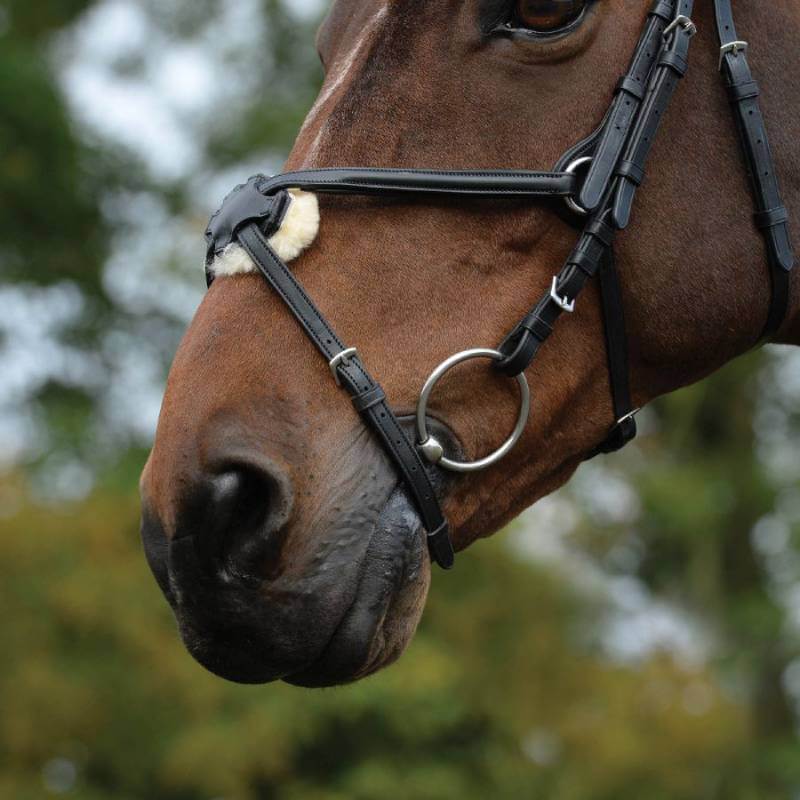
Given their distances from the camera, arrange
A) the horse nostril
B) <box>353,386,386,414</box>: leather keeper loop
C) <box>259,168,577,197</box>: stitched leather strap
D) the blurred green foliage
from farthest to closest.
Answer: the blurred green foliage → <box>259,168,577,197</box>: stitched leather strap → <box>353,386,386,414</box>: leather keeper loop → the horse nostril

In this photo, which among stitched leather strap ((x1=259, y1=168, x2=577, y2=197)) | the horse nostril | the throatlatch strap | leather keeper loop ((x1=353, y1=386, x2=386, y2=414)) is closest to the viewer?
the horse nostril

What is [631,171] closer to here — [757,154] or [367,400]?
[757,154]

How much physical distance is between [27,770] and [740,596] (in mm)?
11205

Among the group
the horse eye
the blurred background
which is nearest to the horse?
the horse eye

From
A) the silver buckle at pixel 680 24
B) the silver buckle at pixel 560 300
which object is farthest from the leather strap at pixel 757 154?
the silver buckle at pixel 560 300

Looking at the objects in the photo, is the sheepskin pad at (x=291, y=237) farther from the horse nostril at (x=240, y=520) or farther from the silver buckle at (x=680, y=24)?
the silver buckle at (x=680, y=24)

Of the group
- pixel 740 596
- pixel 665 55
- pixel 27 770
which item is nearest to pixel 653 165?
pixel 665 55

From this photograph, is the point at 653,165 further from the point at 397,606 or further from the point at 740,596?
the point at 740,596

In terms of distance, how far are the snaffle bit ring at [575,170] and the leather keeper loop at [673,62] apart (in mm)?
327

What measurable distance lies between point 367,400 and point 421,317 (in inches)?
10.5

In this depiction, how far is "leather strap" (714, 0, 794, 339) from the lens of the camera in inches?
117

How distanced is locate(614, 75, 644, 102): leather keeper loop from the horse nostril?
1291mm

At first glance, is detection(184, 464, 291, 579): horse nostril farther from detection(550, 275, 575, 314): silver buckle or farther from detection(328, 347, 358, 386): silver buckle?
detection(550, 275, 575, 314): silver buckle

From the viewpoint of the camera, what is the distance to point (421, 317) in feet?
Answer: 9.03
